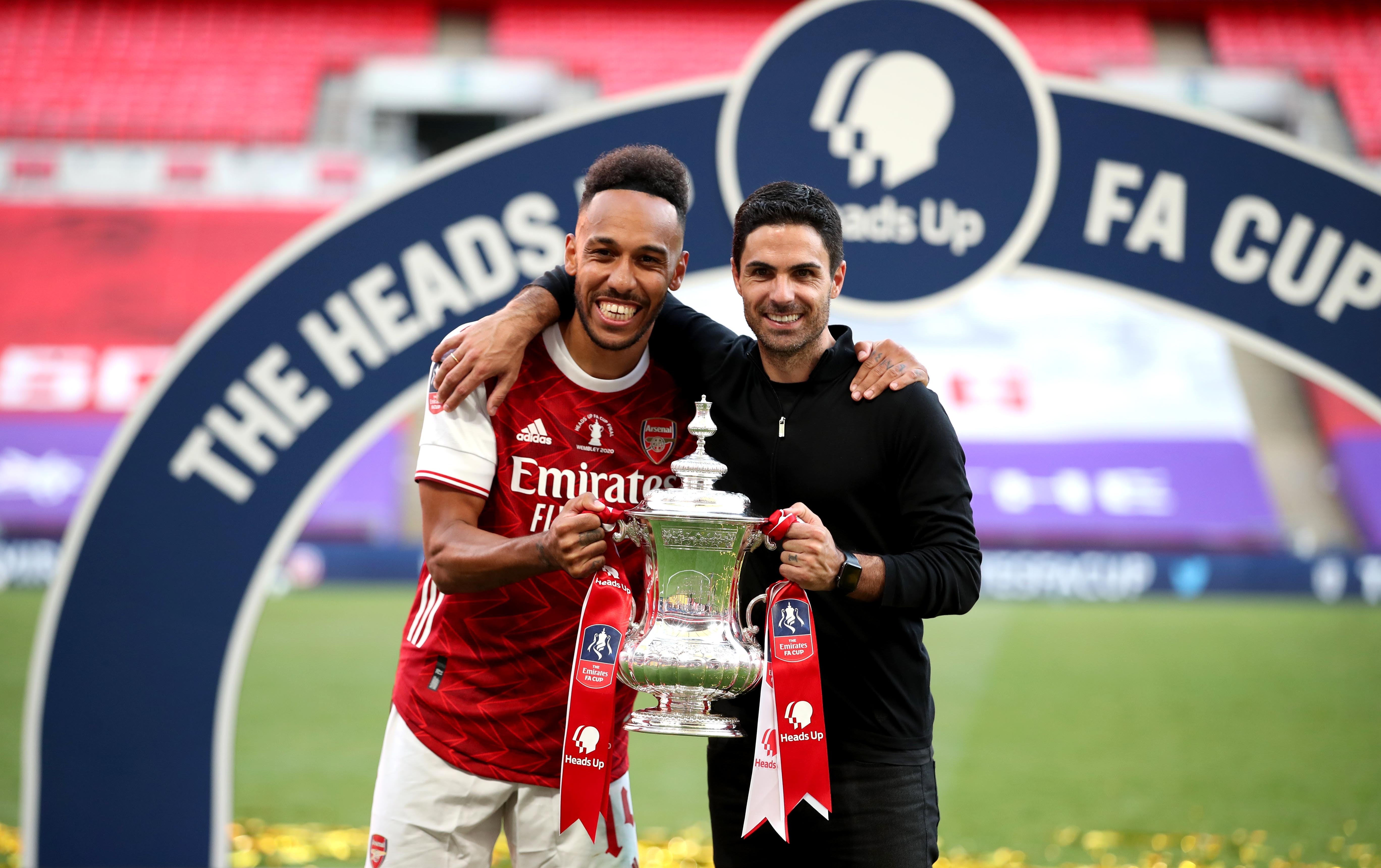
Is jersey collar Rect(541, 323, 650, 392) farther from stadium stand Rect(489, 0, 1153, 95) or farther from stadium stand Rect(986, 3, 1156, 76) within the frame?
stadium stand Rect(986, 3, 1156, 76)

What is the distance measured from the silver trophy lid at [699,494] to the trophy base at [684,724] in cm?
33

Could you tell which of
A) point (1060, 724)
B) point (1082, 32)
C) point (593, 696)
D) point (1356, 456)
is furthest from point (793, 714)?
point (1082, 32)

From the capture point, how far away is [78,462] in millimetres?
11359

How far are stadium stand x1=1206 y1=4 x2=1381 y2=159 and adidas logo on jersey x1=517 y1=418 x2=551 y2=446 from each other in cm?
1482

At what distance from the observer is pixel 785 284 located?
78.0 inches

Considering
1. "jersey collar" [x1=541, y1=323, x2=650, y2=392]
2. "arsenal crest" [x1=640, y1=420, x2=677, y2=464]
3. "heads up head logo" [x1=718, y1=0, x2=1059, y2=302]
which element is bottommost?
"arsenal crest" [x1=640, y1=420, x2=677, y2=464]

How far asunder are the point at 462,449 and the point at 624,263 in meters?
0.43

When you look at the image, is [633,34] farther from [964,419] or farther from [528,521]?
[528,521]

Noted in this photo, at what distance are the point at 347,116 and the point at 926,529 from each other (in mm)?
13463

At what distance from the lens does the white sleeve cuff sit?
2.13 meters

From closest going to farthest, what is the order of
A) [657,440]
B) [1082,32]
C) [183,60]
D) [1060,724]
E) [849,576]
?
[849,576] → [657,440] → [1060,724] → [183,60] → [1082,32]

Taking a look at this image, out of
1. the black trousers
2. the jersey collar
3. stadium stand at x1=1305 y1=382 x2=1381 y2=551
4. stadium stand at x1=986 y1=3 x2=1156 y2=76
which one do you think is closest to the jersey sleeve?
the jersey collar

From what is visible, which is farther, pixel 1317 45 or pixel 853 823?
pixel 1317 45

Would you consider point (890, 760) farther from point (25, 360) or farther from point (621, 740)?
point (25, 360)
